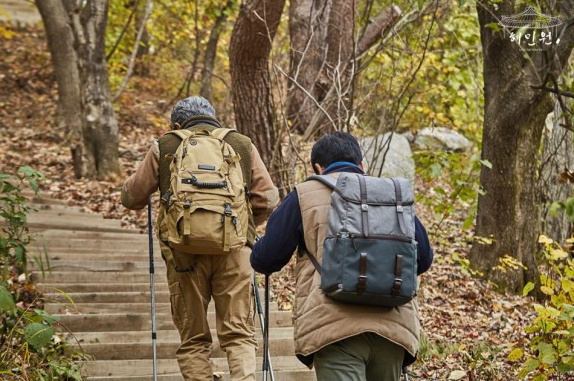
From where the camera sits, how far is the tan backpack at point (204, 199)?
449 centimetres

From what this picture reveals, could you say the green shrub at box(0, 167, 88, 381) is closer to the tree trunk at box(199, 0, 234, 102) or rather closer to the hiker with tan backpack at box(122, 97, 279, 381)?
the hiker with tan backpack at box(122, 97, 279, 381)

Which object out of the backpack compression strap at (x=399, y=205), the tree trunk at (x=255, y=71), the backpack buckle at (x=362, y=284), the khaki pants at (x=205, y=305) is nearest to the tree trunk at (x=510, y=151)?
the tree trunk at (x=255, y=71)

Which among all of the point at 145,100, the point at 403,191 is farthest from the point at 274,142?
the point at 145,100

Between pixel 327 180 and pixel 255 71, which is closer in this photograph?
pixel 327 180

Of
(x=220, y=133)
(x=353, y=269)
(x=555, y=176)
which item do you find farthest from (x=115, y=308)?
(x=555, y=176)

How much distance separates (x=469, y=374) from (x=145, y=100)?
14.9m

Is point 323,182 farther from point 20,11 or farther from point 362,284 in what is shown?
point 20,11

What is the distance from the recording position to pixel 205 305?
4859 mm

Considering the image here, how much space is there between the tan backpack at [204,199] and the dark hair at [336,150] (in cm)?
87

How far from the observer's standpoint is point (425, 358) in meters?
6.90

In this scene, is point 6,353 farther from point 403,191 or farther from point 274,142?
point 274,142

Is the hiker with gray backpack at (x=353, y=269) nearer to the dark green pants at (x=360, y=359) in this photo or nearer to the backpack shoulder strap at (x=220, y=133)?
the dark green pants at (x=360, y=359)

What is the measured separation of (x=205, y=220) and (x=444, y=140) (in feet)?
45.9

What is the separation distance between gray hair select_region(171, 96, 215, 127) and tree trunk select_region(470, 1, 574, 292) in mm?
5483
